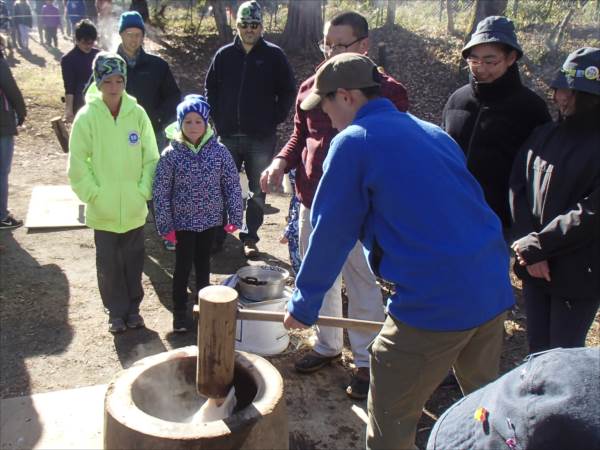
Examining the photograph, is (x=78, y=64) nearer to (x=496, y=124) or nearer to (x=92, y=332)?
(x=92, y=332)

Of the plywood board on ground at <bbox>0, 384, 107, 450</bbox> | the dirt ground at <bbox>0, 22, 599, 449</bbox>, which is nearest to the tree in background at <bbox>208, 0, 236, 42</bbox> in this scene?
the dirt ground at <bbox>0, 22, 599, 449</bbox>

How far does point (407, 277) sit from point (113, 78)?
2.67m

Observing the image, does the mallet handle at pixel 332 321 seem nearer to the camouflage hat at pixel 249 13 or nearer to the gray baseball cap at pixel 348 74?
the gray baseball cap at pixel 348 74

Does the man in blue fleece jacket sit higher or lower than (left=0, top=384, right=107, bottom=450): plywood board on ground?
higher

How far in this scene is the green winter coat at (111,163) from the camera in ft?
13.0

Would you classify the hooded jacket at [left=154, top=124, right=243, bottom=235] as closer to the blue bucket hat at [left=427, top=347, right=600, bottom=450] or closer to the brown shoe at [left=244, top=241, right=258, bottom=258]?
the brown shoe at [left=244, top=241, right=258, bottom=258]

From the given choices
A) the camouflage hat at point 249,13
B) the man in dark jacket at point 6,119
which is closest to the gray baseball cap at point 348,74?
the camouflage hat at point 249,13

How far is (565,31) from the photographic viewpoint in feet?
43.4

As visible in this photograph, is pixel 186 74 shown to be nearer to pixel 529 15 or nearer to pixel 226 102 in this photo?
pixel 226 102

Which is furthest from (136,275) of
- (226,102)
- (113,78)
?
(226,102)

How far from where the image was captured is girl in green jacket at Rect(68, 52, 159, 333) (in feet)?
13.0

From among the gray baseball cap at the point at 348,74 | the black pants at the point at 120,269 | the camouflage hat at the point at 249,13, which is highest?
the camouflage hat at the point at 249,13

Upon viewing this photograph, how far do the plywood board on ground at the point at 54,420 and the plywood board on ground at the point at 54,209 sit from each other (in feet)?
9.70

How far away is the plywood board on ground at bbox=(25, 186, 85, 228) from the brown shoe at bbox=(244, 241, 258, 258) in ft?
6.16
